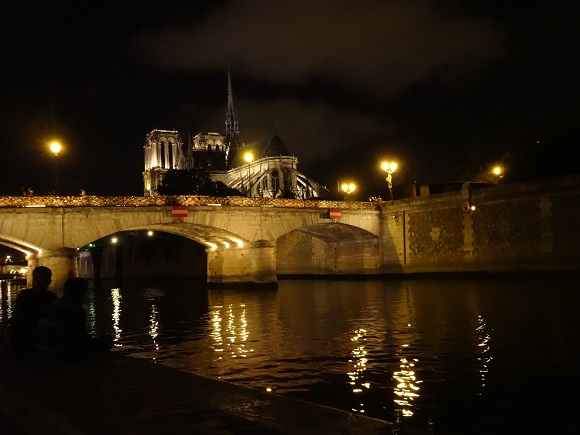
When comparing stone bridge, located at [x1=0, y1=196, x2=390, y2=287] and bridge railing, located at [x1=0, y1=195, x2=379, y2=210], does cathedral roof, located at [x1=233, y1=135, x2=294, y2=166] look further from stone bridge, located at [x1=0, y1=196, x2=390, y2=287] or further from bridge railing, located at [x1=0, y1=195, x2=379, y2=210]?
bridge railing, located at [x1=0, y1=195, x2=379, y2=210]

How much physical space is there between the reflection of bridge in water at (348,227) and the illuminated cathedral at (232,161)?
138 feet

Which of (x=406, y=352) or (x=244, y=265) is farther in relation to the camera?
(x=244, y=265)

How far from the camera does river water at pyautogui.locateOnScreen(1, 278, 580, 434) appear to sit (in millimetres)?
7324

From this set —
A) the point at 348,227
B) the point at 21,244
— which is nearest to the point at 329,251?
the point at 348,227

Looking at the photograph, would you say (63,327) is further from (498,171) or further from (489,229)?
(498,171)

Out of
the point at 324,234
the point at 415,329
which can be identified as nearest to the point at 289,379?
the point at 415,329

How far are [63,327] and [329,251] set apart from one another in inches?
1638

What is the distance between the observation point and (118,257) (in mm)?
65438

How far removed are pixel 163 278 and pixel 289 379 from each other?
53576 millimetres

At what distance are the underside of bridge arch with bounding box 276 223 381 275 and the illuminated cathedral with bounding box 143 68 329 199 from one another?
31.7m

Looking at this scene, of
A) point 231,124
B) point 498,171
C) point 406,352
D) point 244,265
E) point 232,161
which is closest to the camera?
point 406,352

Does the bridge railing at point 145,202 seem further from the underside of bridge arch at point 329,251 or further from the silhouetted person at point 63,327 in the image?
the silhouetted person at point 63,327

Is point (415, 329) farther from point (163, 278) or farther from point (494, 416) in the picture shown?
point (163, 278)

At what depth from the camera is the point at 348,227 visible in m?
41.9
